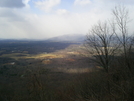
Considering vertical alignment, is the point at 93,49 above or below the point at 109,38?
below

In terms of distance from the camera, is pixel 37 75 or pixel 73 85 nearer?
pixel 37 75

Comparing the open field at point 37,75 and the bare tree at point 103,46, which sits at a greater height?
the bare tree at point 103,46

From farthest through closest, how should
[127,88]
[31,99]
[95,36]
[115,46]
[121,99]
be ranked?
[95,36] → [115,46] → [31,99] → [127,88] → [121,99]

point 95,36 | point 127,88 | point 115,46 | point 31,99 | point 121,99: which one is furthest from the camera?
point 95,36

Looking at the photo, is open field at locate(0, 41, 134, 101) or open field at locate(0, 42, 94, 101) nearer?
open field at locate(0, 41, 134, 101)

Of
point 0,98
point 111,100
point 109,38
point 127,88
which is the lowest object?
point 0,98

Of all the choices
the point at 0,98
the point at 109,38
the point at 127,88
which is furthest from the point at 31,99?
the point at 109,38

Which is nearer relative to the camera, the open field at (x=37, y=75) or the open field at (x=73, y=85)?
the open field at (x=73, y=85)

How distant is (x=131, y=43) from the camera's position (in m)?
6.53

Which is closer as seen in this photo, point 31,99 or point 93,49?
point 31,99

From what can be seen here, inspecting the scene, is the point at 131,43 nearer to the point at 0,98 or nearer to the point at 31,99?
the point at 31,99

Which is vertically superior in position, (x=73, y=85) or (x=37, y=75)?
(x=37, y=75)

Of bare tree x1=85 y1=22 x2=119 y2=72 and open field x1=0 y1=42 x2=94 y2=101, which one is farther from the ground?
bare tree x1=85 y1=22 x2=119 y2=72

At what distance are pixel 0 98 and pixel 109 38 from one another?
864cm
